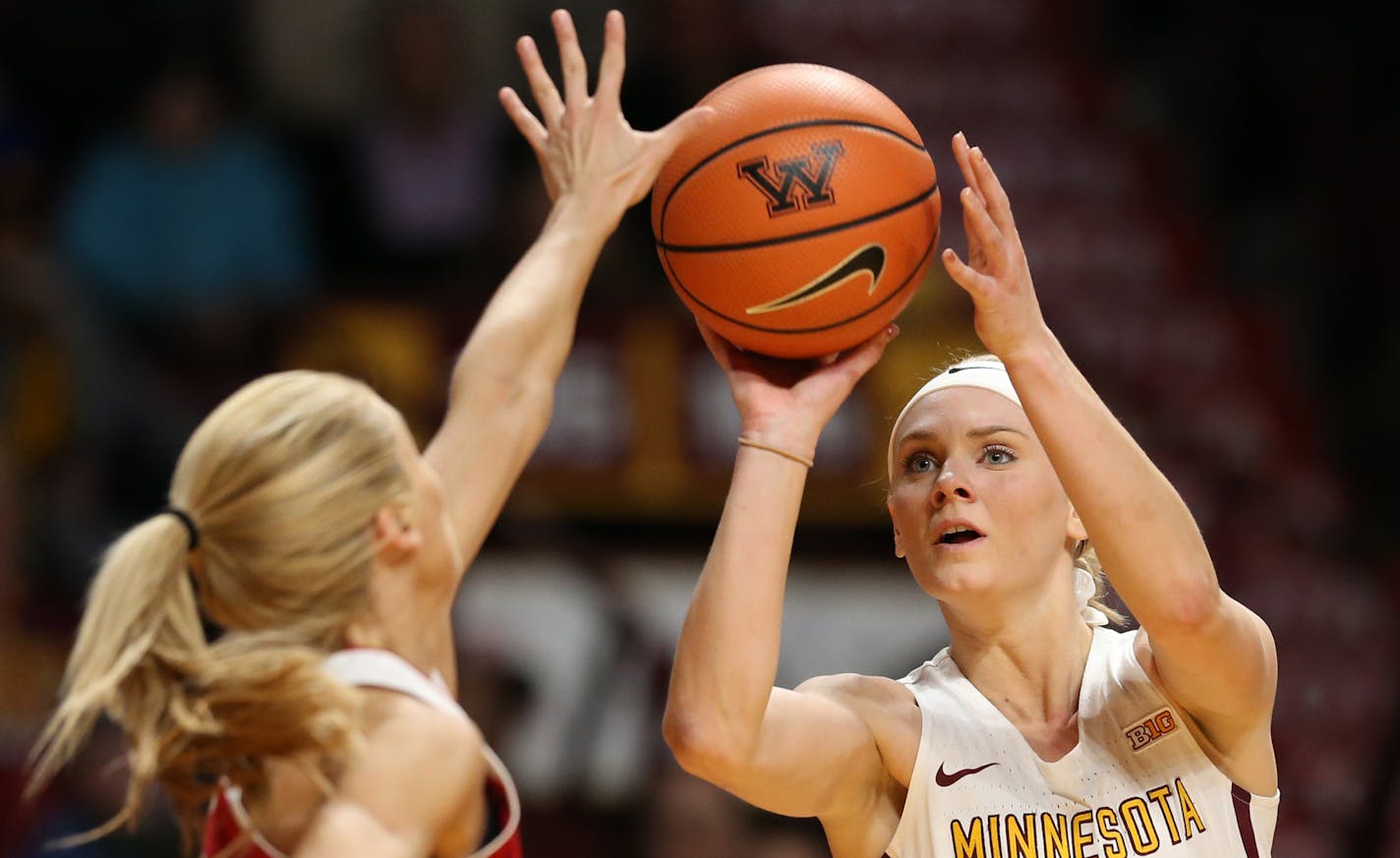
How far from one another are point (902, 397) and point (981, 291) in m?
4.15

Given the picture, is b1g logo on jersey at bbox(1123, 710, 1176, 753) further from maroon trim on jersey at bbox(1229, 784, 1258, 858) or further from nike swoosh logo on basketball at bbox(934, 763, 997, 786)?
nike swoosh logo on basketball at bbox(934, 763, 997, 786)

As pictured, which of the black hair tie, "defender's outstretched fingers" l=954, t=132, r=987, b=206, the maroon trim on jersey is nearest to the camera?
the black hair tie

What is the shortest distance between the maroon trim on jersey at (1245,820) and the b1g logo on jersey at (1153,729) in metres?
0.14

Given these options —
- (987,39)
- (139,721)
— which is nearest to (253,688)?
(139,721)

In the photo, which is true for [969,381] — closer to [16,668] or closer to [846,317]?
[846,317]

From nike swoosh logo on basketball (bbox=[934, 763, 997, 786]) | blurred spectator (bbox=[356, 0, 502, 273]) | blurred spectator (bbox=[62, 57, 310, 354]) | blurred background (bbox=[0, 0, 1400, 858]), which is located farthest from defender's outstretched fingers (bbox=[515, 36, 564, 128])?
blurred spectator (bbox=[356, 0, 502, 273])

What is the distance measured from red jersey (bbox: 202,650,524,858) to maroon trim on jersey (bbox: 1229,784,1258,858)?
46.3 inches

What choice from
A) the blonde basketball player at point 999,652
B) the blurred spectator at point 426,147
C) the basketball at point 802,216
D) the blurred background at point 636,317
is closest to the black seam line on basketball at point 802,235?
the basketball at point 802,216

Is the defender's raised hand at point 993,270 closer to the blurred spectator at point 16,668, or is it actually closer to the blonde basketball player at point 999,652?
the blonde basketball player at point 999,652

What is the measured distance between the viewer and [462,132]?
27.4ft

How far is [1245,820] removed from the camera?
9.77 feet

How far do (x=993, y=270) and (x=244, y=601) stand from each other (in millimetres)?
1256

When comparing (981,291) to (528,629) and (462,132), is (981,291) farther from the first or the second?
(462,132)

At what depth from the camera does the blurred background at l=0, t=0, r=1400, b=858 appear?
6.44m
